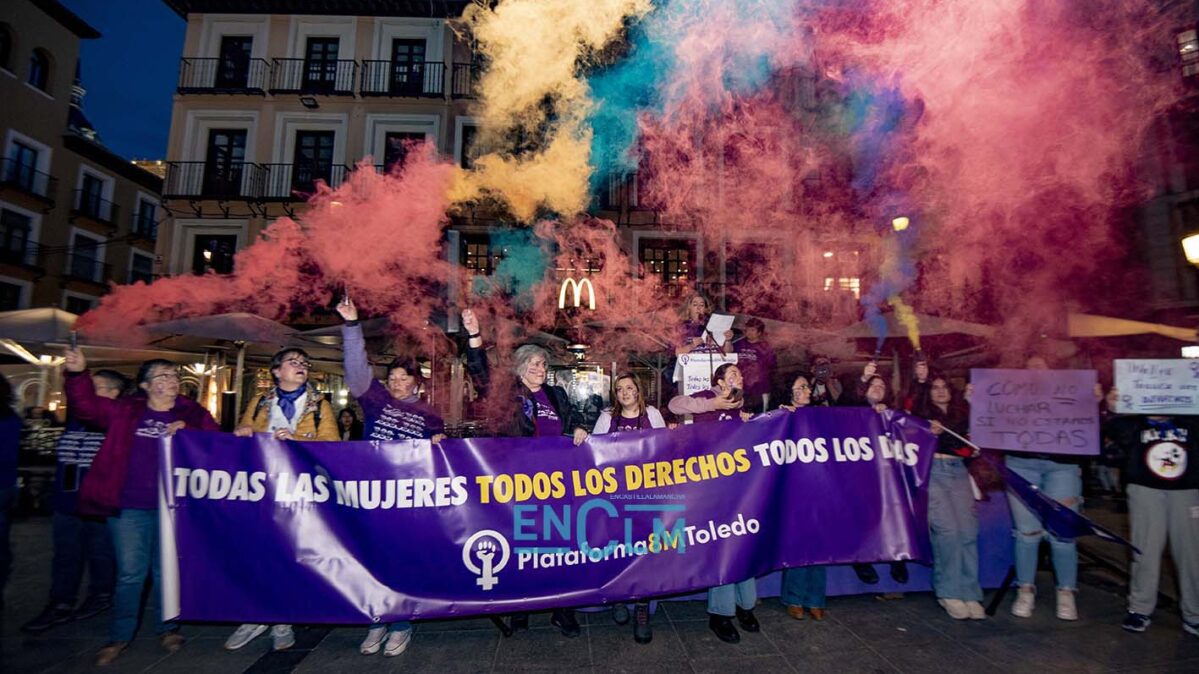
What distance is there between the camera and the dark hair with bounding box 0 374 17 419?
3.86 metres

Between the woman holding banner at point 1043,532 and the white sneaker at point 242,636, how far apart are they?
5.82 meters

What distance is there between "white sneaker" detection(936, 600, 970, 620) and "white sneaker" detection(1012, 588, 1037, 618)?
0.42m

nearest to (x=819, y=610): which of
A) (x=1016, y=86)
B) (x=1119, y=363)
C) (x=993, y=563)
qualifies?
(x=993, y=563)

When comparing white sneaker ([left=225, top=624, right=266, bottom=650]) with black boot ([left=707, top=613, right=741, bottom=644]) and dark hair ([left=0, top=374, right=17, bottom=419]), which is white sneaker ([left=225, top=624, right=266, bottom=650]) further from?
black boot ([left=707, top=613, right=741, bottom=644])

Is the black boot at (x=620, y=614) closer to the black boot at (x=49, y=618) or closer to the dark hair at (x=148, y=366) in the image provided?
the dark hair at (x=148, y=366)

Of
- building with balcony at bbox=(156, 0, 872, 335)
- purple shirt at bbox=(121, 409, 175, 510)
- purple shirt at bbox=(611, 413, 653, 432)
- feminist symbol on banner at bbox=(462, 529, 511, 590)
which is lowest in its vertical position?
feminist symbol on banner at bbox=(462, 529, 511, 590)

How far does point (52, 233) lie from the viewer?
66.6 feet

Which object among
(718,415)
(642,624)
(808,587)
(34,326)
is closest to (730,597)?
(642,624)

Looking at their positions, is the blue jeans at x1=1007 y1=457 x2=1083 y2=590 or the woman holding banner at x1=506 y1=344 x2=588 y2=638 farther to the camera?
the blue jeans at x1=1007 y1=457 x2=1083 y2=590

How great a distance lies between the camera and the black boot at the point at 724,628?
368 cm

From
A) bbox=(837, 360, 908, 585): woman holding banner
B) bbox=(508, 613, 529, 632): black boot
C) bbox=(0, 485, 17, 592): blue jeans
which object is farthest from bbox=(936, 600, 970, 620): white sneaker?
bbox=(0, 485, 17, 592): blue jeans

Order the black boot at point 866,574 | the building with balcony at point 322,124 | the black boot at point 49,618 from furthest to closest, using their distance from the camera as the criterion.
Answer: the building with balcony at point 322,124 < the black boot at point 866,574 < the black boot at point 49,618

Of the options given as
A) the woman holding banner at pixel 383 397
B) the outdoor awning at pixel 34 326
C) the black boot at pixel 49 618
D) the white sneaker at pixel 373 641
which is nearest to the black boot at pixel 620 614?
the woman holding banner at pixel 383 397

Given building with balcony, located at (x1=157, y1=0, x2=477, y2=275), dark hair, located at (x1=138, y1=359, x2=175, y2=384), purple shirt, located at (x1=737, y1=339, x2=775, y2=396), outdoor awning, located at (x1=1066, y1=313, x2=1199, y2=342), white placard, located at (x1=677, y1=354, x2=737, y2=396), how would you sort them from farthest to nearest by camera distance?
1. building with balcony, located at (x1=157, y1=0, x2=477, y2=275)
2. outdoor awning, located at (x1=1066, y1=313, x2=1199, y2=342)
3. purple shirt, located at (x1=737, y1=339, x2=775, y2=396)
4. white placard, located at (x1=677, y1=354, x2=737, y2=396)
5. dark hair, located at (x1=138, y1=359, x2=175, y2=384)
